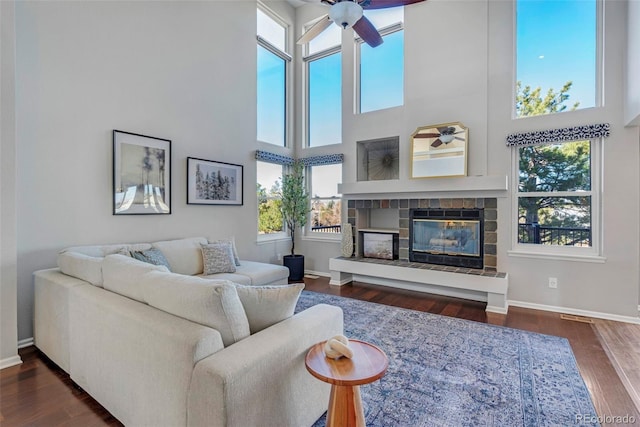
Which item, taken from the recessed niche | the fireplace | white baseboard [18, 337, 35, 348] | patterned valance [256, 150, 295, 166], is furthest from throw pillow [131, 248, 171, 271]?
the fireplace

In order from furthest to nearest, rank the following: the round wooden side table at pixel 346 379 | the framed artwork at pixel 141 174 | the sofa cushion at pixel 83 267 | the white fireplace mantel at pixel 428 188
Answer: the white fireplace mantel at pixel 428 188 → the framed artwork at pixel 141 174 → the sofa cushion at pixel 83 267 → the round wooden side table at pixel 346 379

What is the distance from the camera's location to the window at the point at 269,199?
5227 mm

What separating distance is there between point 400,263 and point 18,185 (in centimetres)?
438

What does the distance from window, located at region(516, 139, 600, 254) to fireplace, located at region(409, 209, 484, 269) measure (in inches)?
20.3

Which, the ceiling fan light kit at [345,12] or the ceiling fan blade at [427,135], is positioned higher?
the ceiling fan light kit at [345,12]

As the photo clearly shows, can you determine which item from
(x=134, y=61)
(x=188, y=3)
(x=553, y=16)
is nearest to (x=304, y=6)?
(x=188, y=3)

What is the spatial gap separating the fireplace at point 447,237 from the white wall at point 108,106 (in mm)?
2798

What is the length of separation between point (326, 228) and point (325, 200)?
20.8 inches

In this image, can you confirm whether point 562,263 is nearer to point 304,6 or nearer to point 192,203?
point 192,203

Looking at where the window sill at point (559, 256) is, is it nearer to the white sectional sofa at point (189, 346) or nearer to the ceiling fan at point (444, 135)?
the ceiling fan at point (444, 135)

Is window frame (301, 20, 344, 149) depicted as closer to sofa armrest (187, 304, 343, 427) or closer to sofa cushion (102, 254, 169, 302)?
sofa cushion (102, 254, 169, 302)

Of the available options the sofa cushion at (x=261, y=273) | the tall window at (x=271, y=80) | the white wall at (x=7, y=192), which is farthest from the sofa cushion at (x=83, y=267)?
the tall window at (x=271, y=80)

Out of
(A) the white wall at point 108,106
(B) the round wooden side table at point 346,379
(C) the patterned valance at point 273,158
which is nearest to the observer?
(B) the round wooden side table at point 346,379

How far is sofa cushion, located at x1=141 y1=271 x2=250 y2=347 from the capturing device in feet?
4.47
